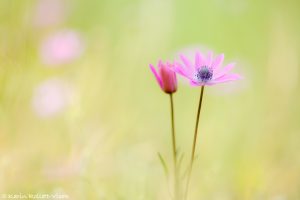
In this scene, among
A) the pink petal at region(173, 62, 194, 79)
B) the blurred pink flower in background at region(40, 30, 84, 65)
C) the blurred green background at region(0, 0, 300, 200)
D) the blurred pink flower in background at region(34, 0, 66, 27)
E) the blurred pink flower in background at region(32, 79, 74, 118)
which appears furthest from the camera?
the blurred pink flower in background at region(34, 0, 66, 27)

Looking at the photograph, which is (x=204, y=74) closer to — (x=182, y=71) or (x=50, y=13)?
(x=182, y=71)

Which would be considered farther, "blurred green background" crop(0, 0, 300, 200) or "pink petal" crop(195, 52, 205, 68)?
"blurred green background" crop(0, 0, 300, 200)

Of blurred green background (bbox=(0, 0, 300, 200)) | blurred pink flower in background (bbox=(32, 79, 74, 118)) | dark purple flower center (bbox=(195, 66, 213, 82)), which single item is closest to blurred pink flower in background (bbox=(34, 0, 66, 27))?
blurred green background (bbox=(0, 0, 300, 200))

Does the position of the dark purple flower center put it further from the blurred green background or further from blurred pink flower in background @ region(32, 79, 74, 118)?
blurred pink flower in background @ region(32, 79, 74, 118)

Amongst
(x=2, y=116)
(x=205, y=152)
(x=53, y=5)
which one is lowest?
(x=205, y=152)

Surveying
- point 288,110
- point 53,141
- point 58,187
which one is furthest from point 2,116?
point 288,110

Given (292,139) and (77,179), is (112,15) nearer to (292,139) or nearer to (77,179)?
(292,139)

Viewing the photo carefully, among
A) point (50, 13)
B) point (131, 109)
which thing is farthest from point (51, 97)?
point (50, 13)
